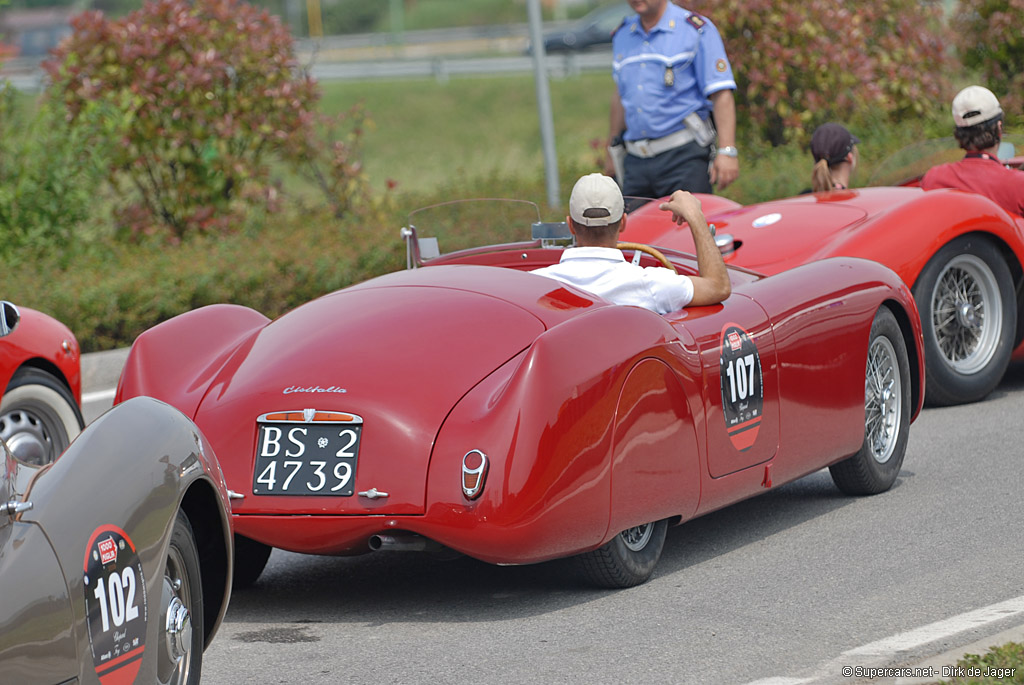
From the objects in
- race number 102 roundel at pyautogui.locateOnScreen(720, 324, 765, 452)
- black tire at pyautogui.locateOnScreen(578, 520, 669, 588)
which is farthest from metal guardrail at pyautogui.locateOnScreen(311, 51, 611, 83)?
black tire at pyautogui.locateOnScreen(578, 520, 669, 588)

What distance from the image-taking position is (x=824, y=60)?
15031 millimetres

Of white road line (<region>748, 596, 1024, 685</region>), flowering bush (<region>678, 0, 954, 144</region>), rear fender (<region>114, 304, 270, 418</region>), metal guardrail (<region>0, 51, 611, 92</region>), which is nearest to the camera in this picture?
white road line (<region>748, 596, 1024, 685</region>)

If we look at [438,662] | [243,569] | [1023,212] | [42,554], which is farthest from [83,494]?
[1023,212]

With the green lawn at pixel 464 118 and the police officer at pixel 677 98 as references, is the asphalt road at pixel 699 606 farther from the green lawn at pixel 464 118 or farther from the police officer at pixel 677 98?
the green lawn at pixel 464 118

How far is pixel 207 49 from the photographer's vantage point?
43.4 feet

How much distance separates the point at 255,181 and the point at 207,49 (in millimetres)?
1187

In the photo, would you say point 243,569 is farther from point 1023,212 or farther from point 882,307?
point 1023,212

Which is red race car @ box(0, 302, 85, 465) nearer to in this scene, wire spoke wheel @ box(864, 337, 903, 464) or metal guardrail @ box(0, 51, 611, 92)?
wire spoke wheel @ box(864, 337, 903, 464)

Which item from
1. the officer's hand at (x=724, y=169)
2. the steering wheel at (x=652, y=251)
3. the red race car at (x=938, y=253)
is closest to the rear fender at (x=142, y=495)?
the steering wheel at (x=652, y=251)

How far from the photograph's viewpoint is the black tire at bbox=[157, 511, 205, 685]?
3.65 m

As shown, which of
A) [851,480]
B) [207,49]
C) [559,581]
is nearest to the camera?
[559,581]

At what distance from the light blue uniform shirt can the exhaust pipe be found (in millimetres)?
5181

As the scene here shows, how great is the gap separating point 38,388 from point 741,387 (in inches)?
123

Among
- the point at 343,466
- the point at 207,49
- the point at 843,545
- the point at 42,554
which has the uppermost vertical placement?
the point at 207,49
